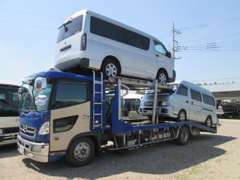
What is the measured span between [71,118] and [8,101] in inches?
140

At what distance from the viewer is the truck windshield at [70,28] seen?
770 cm

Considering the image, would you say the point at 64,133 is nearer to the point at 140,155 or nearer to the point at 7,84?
the point at 140,155

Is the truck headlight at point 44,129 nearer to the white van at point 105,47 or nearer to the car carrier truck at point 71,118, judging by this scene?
the car carrier truck at point 71,118

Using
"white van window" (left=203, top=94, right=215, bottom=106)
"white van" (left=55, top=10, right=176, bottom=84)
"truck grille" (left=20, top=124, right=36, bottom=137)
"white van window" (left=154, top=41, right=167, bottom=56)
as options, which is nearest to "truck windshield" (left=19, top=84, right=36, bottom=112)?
"truck grille" (left=20, top=124, right=36, bottom=137)

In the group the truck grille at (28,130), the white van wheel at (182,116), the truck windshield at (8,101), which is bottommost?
the truck grille at (28,130)

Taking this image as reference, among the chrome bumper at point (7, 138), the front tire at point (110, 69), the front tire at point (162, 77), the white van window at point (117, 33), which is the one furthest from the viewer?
the front tire at point (162, 77)

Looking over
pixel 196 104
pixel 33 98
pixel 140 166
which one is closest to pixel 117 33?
pixel 33 98

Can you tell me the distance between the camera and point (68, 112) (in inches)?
267

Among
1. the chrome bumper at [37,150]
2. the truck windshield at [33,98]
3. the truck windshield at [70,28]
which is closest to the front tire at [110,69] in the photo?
the truck windshield at [70,28]

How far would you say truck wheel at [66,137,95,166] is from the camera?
22.5ft

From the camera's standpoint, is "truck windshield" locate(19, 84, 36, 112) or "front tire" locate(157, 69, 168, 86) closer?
"truck windshield" locate(19, 84, 36, 112)

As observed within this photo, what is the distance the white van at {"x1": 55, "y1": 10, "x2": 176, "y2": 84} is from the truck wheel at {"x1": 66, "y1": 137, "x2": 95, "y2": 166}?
2155 millimetres

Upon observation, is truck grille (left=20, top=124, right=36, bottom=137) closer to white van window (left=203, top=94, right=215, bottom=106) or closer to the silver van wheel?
the silver van wheel

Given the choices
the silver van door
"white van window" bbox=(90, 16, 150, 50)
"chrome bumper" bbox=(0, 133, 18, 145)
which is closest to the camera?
"white van window" bbox=(90, 16, 150, 50)
